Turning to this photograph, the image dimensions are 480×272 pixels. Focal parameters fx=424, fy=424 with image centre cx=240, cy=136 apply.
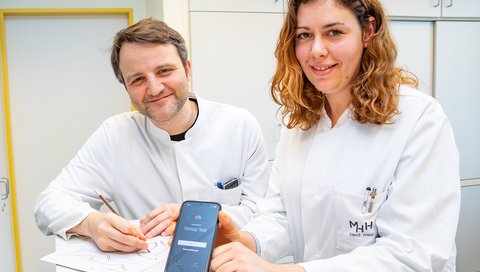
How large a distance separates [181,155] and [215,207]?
0.55 metres

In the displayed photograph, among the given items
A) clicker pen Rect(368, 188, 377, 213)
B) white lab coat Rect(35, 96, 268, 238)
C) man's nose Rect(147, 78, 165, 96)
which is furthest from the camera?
white lab coat Rect(35, 96, 268, 238)

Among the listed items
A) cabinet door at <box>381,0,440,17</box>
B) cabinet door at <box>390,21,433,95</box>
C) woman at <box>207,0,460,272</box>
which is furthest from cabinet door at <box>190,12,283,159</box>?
woman at <box>207,0,460,272</box>

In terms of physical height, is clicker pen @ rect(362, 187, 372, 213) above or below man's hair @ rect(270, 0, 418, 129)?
below

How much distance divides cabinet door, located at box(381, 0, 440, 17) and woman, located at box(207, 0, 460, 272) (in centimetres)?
179

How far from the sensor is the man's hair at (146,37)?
1.30 metres

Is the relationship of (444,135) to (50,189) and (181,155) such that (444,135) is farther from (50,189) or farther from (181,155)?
(50,189)

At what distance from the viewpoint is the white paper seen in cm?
87

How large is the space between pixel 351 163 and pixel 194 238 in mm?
388

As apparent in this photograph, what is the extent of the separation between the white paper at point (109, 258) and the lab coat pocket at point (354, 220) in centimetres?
39

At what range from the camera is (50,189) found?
131cm

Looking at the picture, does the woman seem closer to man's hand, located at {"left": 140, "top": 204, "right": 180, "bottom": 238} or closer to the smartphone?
the smartphone

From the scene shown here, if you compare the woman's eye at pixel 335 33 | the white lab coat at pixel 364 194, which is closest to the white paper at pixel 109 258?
the white lab coat at pixel 364 194

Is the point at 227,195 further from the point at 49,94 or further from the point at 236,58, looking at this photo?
the point at 49,94

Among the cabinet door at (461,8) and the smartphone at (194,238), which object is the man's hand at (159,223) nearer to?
the smartphone at (194,238)
